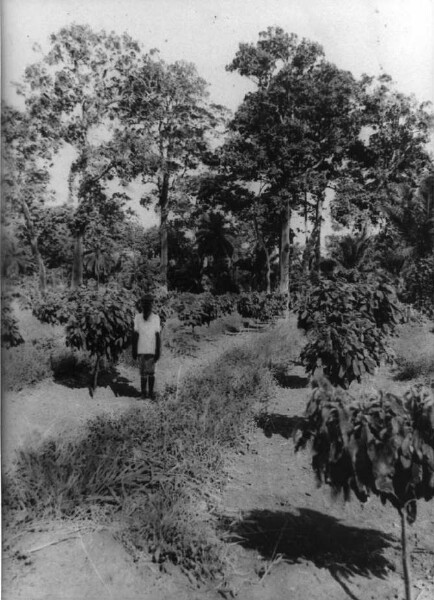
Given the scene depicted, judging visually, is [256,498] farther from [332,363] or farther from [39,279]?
[39,279]

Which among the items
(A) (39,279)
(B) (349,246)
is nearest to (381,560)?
(A) (39,279)

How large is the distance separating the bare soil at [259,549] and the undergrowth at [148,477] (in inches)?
5.2

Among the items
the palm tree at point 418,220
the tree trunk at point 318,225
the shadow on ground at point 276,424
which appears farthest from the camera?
the tree trunk at point 318,225

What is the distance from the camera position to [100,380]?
27.2 feet

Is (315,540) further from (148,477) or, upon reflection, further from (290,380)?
(290,380)

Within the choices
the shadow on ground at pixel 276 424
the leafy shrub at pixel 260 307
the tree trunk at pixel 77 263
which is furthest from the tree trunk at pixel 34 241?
the leafy shrub at pixel 260 307

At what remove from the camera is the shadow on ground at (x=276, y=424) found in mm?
6512

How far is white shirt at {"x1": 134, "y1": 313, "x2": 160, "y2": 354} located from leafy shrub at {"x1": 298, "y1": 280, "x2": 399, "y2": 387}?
2.12 m

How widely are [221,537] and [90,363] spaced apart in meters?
5.15

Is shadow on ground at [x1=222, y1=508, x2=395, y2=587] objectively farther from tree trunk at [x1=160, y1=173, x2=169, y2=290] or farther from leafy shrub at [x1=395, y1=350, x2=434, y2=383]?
tree trunk at [x1=160, y1=173, x2=169, y2=290]

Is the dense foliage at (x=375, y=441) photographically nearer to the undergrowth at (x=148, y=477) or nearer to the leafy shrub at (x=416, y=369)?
the undergrowth at (x=148, y=477)

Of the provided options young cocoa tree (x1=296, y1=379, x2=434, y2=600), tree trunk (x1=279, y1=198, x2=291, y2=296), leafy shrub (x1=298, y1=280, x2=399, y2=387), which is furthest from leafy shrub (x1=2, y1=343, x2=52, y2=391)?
tree trunk (x1=279, y1=198, x2=291, y2=296)

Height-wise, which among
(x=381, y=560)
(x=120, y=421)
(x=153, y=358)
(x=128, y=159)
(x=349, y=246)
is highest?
(x=128, y=159)

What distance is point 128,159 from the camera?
15258mm
